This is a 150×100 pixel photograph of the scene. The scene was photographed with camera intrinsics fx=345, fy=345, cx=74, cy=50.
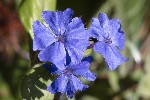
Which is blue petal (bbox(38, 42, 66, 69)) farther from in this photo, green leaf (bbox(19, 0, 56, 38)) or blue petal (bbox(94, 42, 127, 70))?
green leaf (bbox(19, 0, 56, 38))

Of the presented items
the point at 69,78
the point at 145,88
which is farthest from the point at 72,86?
the point at 145,88

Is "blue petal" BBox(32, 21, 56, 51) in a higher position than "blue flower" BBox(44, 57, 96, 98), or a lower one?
higher

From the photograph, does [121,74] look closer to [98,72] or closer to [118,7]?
[98,72]

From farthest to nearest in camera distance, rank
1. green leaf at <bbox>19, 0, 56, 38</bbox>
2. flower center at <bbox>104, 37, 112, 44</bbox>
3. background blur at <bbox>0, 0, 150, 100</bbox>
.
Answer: background blur at <bbox>0, 0, 150, 100</bbox> → green leaf at <bbox>19, 0, 56, 38</bbox> → flower center at <bbox>104, 37, 112, 44</bbox>

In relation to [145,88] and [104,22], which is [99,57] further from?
[104,22]

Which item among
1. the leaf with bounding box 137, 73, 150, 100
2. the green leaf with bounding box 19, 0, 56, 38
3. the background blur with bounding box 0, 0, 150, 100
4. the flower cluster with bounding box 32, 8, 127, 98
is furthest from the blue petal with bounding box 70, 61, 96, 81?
the leaf with bounding box 137, 73, 150, 100

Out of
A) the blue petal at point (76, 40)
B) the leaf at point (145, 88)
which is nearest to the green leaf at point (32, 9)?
the blue petal at point (76, 40)
